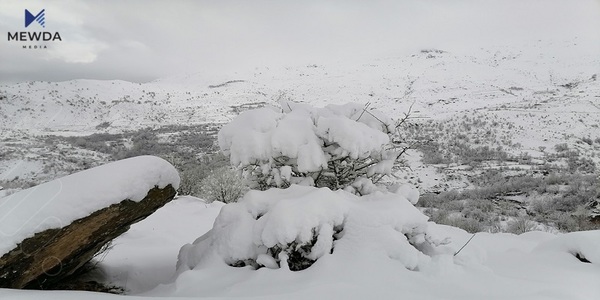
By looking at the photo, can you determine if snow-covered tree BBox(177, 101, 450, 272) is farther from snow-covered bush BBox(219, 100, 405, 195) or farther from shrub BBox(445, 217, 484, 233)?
shrub BBox(445, 217, 484, 233)

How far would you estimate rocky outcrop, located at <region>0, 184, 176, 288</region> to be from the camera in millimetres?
3512

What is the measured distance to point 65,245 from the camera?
151 inches

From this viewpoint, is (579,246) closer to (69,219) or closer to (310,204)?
(310,204)

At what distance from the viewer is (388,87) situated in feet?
202

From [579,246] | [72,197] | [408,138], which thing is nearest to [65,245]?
[72,197]

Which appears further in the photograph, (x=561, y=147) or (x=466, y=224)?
(x=561, y=147)

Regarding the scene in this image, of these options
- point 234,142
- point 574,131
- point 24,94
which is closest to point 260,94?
point 24,94

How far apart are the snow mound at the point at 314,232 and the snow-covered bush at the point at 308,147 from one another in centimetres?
51

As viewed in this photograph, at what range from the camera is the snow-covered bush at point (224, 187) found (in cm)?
1377

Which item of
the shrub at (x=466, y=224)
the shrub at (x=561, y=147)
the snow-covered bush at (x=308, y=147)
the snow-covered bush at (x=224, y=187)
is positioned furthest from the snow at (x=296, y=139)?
the shrub at (x=561, y=147)

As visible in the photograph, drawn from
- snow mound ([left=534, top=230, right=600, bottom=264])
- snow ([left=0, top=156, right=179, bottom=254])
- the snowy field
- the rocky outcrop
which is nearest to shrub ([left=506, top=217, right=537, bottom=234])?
the snowy field

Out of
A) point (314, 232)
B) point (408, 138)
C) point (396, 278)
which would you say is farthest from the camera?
point (408, 138)

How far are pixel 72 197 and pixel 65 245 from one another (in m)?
0.49

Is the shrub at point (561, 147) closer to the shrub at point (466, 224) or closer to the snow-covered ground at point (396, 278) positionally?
the shrub at point (466, 224)
